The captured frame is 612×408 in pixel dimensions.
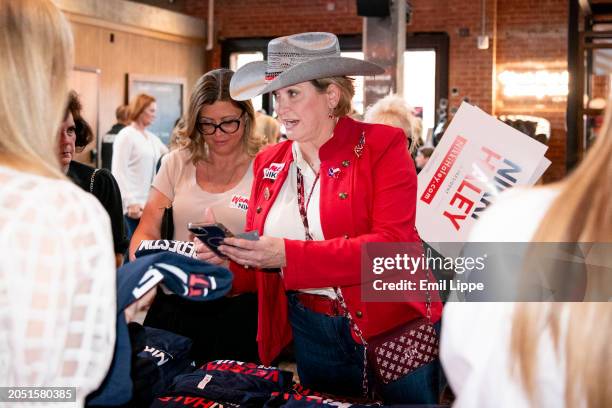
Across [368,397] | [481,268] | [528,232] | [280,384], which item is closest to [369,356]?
[368,397]

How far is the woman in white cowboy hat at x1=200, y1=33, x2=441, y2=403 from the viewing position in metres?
2.22

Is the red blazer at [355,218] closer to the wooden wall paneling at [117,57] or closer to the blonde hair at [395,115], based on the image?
the blonde hair at [395,115]

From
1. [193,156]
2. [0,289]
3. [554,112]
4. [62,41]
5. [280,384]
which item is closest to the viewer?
[0,289]

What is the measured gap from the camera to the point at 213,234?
2.12 m

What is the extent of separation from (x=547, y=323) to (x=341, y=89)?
1585mm

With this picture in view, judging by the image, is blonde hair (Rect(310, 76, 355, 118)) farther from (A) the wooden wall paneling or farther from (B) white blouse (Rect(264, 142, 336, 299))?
(A) the wooden wall paneling

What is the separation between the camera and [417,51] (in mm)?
13352

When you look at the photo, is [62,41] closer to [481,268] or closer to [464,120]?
[481,268]

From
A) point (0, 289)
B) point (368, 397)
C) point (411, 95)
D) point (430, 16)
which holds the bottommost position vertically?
point (368, 397)

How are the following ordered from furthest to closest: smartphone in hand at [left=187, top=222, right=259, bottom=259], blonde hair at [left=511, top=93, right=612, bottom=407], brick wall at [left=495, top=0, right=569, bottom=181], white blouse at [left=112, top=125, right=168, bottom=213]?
brick wall at [left=495, top=0, right=569, bottom=181], white blouse at [left=112, top=125, right=168, bottom=213], smartphone in hand at [left=187, top=222, right=259, bottom=259], blonde hair at [left=511, top=93, right=612, bottom=407]

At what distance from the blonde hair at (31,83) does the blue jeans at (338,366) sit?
1.20 m

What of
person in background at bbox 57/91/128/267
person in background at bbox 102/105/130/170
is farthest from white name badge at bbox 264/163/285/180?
person in background at bbox 102/105/130/170

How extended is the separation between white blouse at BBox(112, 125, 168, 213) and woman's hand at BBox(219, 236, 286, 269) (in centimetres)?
492

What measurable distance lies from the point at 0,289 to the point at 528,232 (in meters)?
0.76
